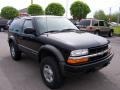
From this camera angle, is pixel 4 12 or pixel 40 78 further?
pixel 4 12

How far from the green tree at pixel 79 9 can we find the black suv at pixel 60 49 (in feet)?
66.2

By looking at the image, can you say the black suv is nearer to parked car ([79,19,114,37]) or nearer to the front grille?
the front grille

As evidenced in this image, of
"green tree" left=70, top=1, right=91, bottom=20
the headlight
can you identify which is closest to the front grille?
the headlight

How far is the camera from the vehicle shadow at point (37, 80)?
4.64 meters

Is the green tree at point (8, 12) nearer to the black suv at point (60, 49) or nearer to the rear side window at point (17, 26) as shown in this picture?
the rear side window at point (17, 26)

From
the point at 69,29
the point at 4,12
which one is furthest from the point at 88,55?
the point at 4,12

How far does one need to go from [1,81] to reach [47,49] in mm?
1657

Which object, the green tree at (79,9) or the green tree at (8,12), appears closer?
the green tree at (79,9)

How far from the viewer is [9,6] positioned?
108 ft

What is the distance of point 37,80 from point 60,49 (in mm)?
1382

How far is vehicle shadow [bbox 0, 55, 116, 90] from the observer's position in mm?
4636

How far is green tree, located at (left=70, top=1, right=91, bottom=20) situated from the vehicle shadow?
20.0 meters

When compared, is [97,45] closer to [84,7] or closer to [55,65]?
[55,65]

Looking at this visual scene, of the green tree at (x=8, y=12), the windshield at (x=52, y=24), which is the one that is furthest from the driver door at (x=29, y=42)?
the green tree at (x=8, y=12)
